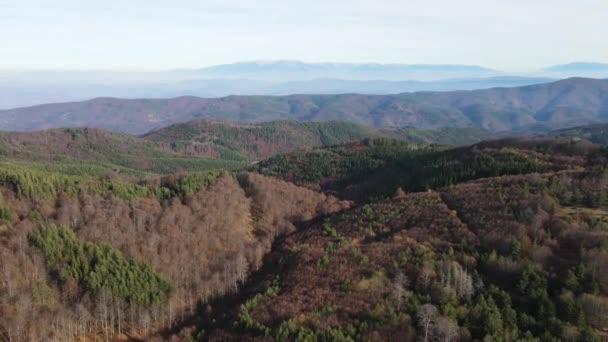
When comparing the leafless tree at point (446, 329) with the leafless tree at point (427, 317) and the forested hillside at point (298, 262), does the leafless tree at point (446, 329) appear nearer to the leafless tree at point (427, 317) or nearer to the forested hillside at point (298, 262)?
the forested hillside at point (298, 262)

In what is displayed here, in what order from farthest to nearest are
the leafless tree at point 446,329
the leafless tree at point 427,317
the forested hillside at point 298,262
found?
the forested hillside at point 298,262
the leafless tree at point 427,317
the leafless tree at point 446,329

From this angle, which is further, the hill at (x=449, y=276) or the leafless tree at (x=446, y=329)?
the hill at (x=449, y=276)

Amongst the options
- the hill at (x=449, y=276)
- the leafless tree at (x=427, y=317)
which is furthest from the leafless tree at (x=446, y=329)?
the leafless tree at (x=427, y=317)

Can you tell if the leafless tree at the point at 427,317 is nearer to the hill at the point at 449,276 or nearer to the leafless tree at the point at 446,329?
the hill at the point at 449,276

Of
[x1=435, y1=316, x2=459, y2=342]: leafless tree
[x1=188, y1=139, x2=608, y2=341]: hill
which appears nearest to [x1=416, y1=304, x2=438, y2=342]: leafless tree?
[x1=188, y1=139, x2=608, y2=341]: hill

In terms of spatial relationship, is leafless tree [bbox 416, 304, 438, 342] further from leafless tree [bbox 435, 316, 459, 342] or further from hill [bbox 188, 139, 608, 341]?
leafless tree [bbox 435, 316, 459, 342]

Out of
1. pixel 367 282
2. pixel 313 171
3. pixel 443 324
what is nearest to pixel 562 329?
pixel 443 324

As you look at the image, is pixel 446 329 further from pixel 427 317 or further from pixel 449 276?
pixel 449 276

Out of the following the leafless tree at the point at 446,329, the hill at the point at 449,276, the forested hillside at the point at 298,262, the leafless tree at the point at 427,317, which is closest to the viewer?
the leafless tree at the point at 446,329

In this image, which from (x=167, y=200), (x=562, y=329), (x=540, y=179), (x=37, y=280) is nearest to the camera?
(x=562, y=329)

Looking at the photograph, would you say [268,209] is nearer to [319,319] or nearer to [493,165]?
[493,165]

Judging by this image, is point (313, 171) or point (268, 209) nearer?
point (268, 209)
